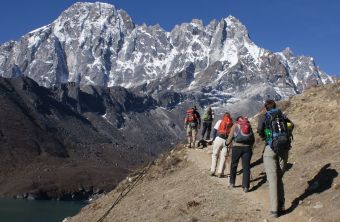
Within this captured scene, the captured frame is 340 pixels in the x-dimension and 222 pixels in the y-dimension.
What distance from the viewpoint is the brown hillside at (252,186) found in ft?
63.8

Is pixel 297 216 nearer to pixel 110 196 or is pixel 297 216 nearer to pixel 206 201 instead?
pixel 206 201

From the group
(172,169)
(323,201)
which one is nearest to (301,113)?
(172,169)

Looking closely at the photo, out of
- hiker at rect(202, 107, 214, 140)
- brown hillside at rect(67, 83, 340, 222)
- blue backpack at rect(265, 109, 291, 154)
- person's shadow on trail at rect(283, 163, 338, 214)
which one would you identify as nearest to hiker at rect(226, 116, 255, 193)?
brown hillside at rect(67, 83, 340, 222)

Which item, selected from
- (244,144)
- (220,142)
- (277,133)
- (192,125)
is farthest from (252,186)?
(192,125)

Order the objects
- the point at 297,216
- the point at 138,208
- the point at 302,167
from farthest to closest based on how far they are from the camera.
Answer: the point at 138,208 < the point at 302,167 < the point at 297,216

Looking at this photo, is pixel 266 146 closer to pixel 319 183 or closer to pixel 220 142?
pixel 319 183

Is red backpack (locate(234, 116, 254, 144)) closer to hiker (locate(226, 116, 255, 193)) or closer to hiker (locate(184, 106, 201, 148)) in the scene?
hiker (locate(226, 116, 255, 193))

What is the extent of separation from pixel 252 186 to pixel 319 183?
3.17 metres

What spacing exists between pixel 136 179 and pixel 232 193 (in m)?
11.3

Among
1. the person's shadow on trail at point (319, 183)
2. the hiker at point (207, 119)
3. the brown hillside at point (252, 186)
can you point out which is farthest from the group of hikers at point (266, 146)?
the hiker at point (207, 119)

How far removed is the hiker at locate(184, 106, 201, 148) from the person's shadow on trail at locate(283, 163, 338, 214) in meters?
14.8

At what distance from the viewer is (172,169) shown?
3094 cm

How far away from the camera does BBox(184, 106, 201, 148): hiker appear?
36.0 meters

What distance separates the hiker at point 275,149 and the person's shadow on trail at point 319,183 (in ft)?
2.55
